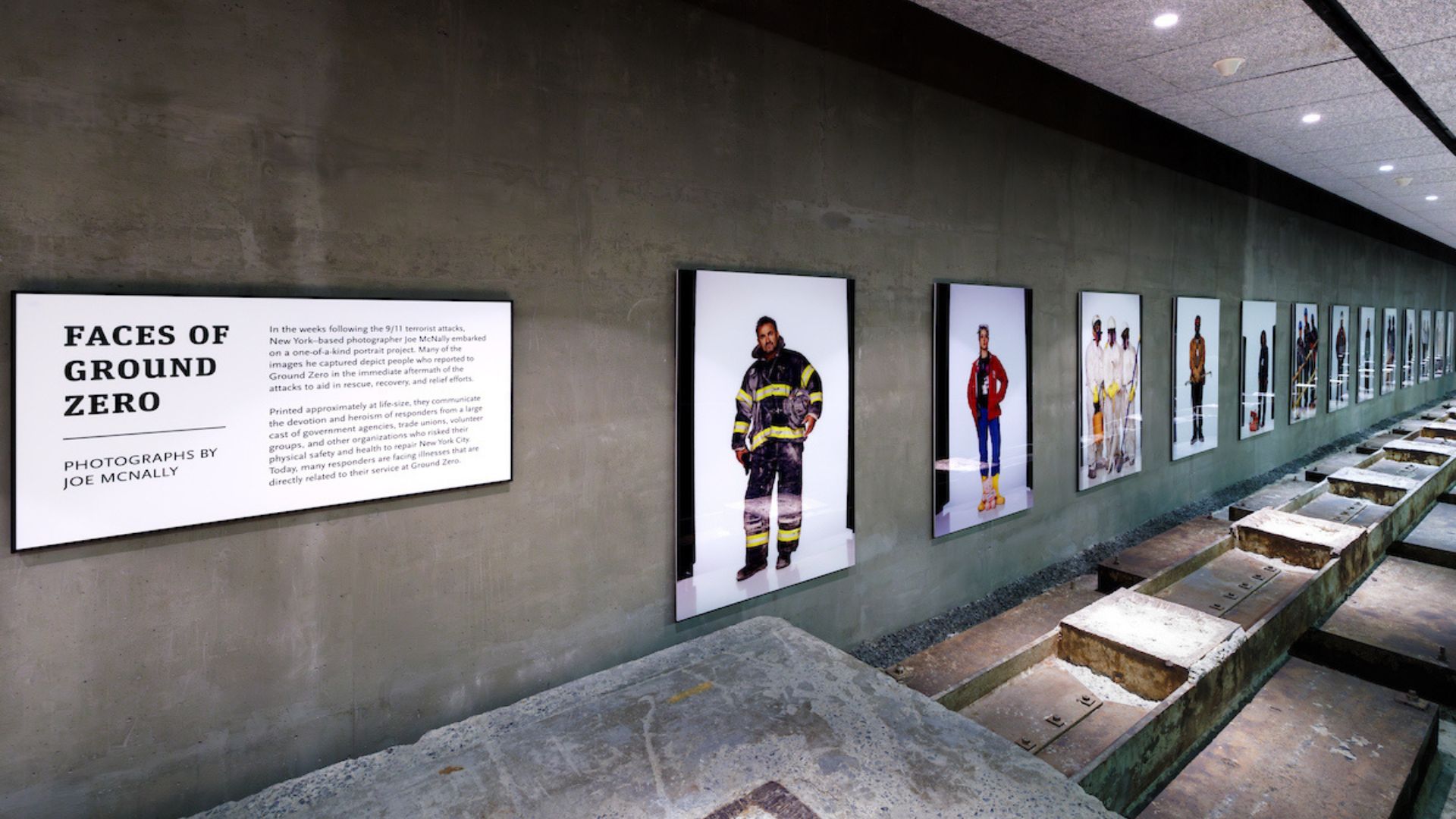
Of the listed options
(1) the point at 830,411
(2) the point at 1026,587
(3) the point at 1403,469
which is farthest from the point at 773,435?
(3) the point at 1403,469

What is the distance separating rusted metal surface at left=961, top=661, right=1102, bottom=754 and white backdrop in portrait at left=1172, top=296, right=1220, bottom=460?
402cm

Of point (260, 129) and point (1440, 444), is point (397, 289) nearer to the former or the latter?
point (260, 129)

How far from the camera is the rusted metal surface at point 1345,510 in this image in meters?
5.50

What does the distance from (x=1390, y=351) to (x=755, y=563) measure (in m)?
14.2

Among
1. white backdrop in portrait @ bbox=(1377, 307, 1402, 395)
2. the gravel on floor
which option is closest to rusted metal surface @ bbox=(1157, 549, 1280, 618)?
the gravel on floor

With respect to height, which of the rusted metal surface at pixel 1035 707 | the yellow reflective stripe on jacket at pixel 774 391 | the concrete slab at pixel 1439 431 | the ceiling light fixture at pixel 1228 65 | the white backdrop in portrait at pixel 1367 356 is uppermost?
the ceiling light fixture at pixel 1228 65

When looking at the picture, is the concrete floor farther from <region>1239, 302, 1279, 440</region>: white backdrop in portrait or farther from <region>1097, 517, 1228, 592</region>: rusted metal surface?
<region>1239, 302, 1279, 440</region>: white backdrop in portrait

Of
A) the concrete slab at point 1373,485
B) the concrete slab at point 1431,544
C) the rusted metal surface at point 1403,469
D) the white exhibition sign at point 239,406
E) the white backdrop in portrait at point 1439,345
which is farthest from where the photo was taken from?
the white backdrop in portrait at point 1439,345

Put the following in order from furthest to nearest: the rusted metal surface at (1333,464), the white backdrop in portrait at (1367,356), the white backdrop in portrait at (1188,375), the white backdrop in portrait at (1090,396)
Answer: the white backdrop in portrait at (1367,356) → the rusted metal surface at (1333,464) → the white backdrop in portrait at (1188,375) → the white backdrop in portrait at (1090,396)

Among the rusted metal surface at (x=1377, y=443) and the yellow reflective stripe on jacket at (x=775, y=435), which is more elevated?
the yellow reflective stripe on jacket at (x=775, y=435)

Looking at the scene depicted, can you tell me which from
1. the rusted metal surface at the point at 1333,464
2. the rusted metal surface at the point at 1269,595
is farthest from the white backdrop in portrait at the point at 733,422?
the rusted metal surface at the point at 1333,464

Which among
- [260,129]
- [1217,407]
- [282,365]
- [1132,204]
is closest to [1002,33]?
[1132,204]

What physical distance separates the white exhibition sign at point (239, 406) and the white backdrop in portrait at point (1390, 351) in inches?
571

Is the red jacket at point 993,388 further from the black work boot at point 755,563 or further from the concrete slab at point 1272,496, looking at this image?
the concrete slab at point 1272,496
